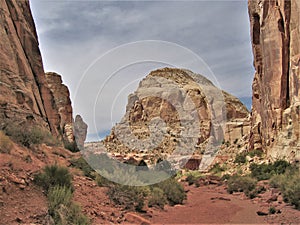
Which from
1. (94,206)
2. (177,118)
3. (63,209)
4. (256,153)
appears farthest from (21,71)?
(177,118)

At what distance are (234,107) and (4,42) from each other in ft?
196

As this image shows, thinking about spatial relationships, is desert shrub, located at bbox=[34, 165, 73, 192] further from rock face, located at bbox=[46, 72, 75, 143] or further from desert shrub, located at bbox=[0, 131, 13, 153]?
rock face, located at bbox=[46, 72, 75, 143]

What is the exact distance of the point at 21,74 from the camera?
18.3 m

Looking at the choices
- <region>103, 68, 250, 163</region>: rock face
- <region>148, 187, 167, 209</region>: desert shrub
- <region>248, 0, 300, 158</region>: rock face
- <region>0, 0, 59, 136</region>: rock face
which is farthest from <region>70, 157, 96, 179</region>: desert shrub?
<region>103, 68, 250, 163</region>: rock face

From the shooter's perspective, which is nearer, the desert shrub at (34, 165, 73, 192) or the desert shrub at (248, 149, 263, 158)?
the desert shrub at (34, 165, 73, 192)

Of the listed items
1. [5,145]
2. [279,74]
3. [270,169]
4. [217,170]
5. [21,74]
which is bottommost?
[5,145]

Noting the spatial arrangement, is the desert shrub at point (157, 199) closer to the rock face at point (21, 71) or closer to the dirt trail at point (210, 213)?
the dirt trail at point (210, 213)

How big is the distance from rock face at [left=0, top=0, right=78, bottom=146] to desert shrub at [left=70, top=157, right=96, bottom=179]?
3.08 m

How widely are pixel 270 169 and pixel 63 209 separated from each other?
64.1 ft

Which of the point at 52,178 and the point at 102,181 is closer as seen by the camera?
the point at 52,178

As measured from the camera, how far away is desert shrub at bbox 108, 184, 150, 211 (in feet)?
34.7

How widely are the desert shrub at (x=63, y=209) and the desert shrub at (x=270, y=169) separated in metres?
17.0

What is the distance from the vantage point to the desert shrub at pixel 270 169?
2214 centimetres

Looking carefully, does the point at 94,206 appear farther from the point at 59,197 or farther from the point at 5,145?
the point at 5,145
